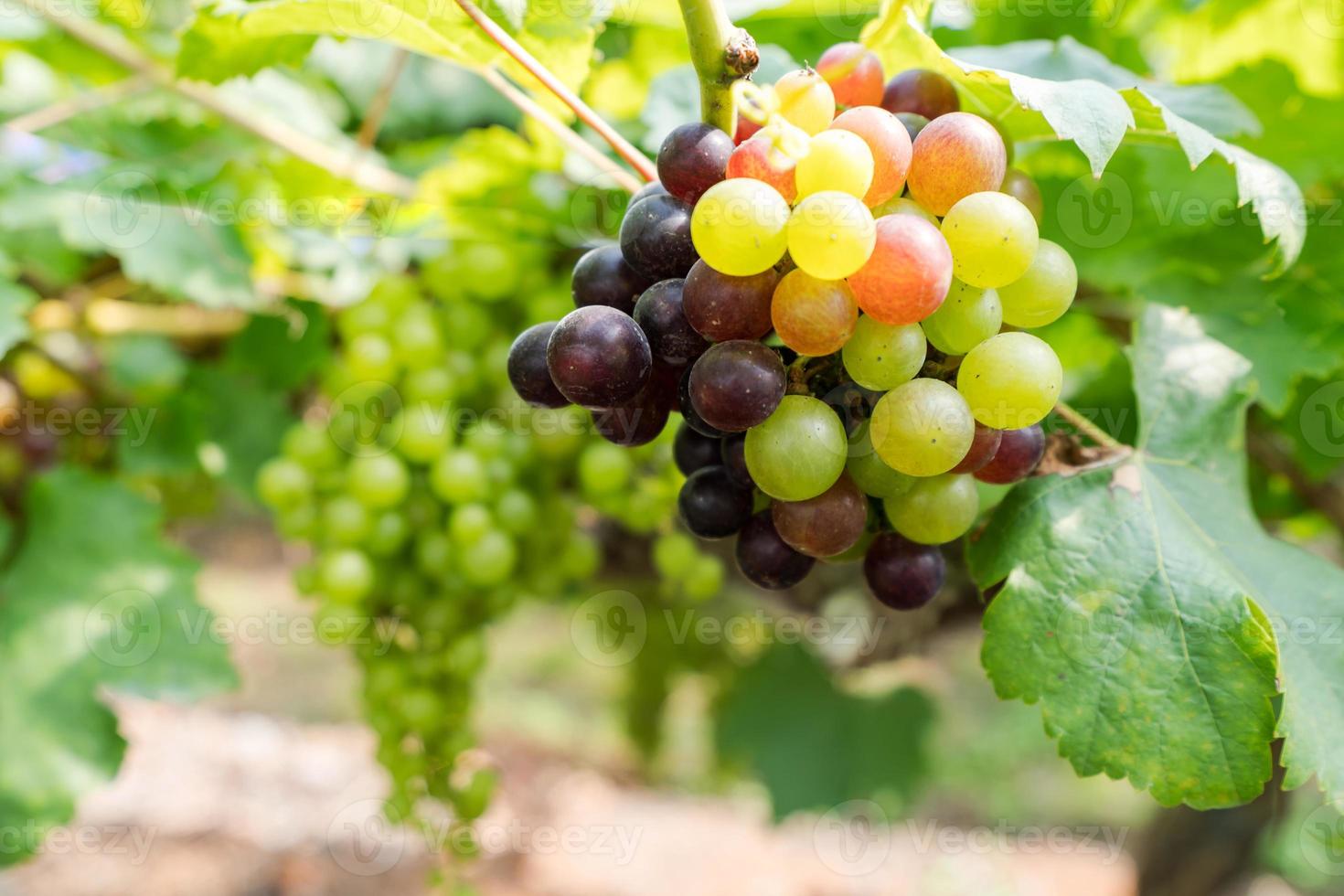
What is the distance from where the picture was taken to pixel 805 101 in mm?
481

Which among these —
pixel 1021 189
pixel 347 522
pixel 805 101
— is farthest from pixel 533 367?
pixel 347 522

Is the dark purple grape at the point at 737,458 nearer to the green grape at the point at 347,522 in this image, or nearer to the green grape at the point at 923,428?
the green grape at the point at 923,428

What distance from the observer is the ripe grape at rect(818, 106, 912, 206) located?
470 mm

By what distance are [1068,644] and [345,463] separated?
0.70 m

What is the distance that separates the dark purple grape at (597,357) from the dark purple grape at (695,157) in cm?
8

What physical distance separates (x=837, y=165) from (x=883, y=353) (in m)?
0.10

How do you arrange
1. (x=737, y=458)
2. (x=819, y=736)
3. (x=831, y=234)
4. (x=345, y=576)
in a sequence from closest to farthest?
1. (x=831, y=234)
2. (x=737, y=458)
3. (x=345, y=576)
4. (x=819, y=736)

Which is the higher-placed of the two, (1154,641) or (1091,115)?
(1091,115)

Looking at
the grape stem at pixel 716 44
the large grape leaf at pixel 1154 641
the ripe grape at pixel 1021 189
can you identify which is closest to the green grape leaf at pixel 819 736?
the large grape leaf at pixel 1154 641

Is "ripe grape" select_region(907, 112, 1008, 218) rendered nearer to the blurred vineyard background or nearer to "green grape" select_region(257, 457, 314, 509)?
the blurred vineyard background

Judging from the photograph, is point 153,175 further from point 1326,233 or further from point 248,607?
point 248,607

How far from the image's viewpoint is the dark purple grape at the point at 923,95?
56 cm

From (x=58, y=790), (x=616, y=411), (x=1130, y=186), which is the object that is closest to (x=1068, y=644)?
(x=616, y=411)

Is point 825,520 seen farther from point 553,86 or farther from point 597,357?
point 553,86
